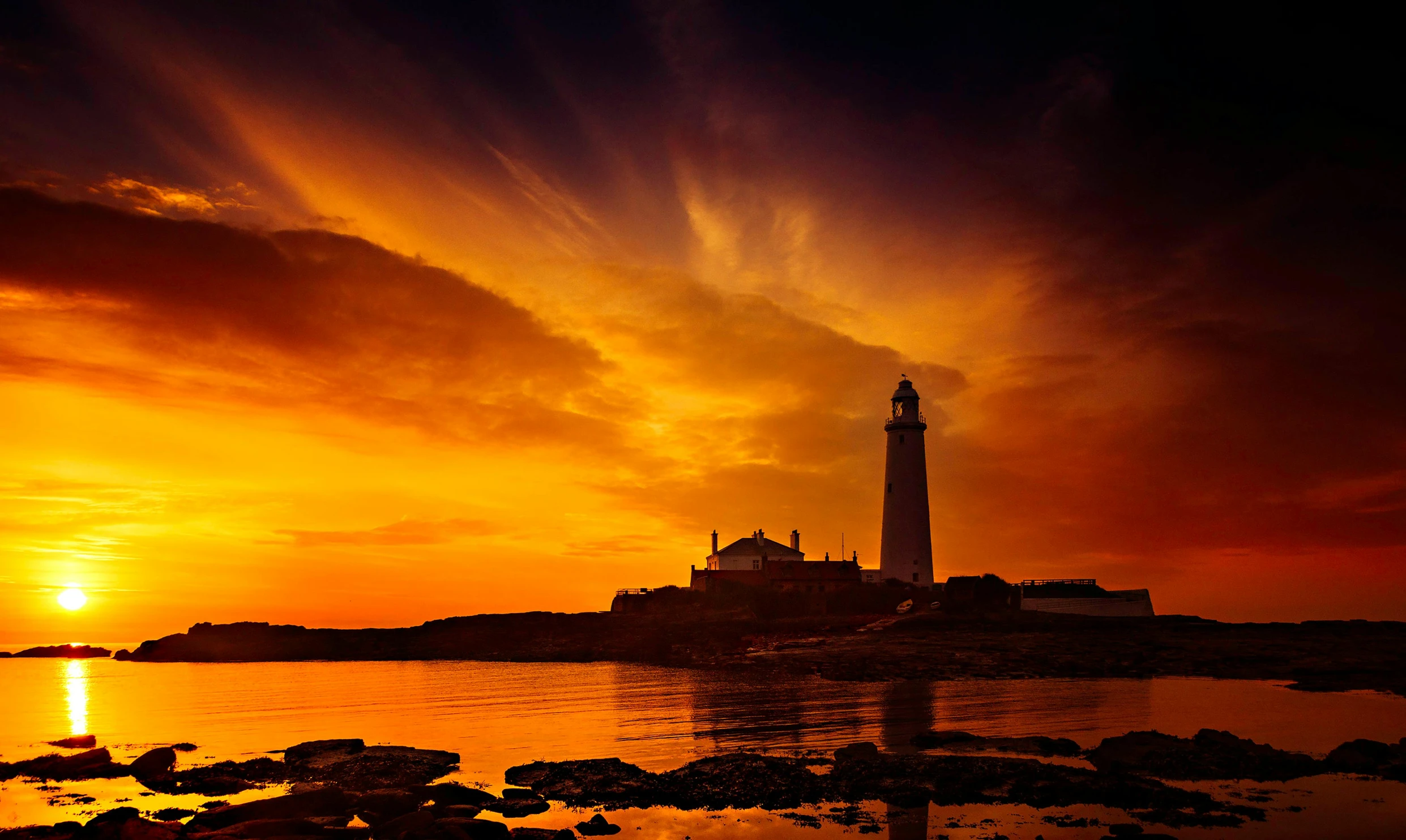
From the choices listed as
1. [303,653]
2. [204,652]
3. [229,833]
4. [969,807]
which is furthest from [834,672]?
[204,652]

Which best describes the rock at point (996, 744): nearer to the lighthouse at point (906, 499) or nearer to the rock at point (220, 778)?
the rock at point (220, 778)

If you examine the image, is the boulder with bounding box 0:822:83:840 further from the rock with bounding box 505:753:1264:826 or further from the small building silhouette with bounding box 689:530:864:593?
the small building silhouette with bounding box 689:530:864:593

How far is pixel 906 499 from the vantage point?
72250mm

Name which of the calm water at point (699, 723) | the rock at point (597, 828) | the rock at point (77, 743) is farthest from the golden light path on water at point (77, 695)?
the rock at point (597, 828)

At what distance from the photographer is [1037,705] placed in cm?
3053

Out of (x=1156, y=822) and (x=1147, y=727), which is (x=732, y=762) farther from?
(x=1147, y=727)

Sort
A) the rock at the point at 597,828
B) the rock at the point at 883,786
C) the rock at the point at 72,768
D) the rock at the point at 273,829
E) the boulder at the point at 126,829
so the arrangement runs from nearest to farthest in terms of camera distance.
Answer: the boulder at the point at 126,829 → the rock at the point at 273,829 → the rock at the point at 597,828 → the rock at the point at 883,786 → the rock at the point at 72,768

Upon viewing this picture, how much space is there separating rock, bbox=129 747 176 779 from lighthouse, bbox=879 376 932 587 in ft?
191

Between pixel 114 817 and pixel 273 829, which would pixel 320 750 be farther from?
pixel 273 829

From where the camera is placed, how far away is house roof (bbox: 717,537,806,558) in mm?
88000

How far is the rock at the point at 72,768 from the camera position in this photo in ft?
67.3

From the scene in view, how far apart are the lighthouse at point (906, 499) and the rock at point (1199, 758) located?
52095mm

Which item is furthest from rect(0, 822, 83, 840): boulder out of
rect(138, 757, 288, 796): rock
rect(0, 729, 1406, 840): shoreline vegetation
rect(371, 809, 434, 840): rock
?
rect(371, 809, 434, 840): rock

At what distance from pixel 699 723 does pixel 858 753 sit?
8.85m
